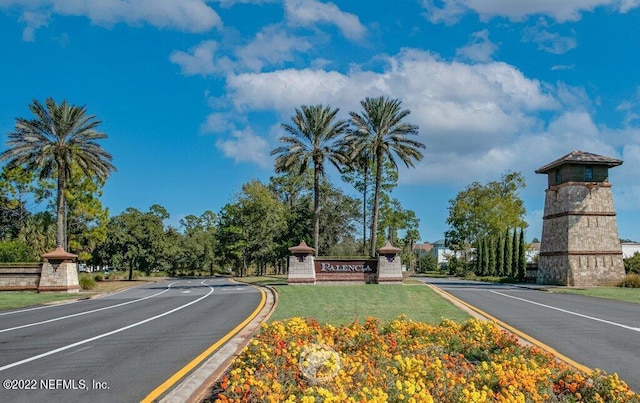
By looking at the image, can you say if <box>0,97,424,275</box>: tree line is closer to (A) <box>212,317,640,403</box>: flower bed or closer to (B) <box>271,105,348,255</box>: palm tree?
(B) <box>271,105,348,255</box>: palm tree

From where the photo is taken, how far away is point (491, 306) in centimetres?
1991

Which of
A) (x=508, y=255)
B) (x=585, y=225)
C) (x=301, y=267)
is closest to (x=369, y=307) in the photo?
(x=301, y=267)

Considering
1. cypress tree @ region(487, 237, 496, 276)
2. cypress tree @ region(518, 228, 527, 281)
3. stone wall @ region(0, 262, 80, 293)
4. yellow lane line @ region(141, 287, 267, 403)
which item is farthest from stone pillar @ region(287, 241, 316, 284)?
cypress tree @ region(487, 237, 496, 276)

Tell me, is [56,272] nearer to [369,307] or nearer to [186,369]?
[369,307]

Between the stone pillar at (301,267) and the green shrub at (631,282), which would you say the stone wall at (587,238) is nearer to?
the green shrub at (631,282)

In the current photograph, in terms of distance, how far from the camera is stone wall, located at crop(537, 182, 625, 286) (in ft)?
123

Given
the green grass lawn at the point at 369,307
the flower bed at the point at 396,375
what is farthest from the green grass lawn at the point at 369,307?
the flower bed at the point at 396,375

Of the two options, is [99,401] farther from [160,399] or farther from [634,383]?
[634,383]

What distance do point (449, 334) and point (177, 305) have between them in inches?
577

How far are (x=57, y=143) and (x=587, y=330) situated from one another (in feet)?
123

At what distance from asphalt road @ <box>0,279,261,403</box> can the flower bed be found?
5.79ft

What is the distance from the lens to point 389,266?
112ft

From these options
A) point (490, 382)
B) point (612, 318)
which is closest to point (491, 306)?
point (612, 318)

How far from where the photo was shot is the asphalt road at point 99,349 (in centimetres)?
748
